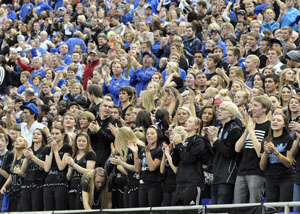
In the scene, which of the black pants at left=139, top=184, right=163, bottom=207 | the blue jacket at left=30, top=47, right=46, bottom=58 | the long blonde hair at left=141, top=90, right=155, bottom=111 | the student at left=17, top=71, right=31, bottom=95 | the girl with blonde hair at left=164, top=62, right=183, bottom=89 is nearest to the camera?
the black pants at left=139, top=184, right=163, bottom=207

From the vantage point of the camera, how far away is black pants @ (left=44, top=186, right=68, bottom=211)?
12.8 m

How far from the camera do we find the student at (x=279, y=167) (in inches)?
417

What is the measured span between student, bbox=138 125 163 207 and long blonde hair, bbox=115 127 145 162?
38 cm

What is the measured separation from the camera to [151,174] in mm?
11867

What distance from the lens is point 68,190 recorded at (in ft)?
42.2

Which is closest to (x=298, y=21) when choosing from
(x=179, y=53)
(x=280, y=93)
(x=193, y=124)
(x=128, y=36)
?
(x=179, y=53)

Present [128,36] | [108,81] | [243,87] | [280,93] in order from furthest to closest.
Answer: [128,36] < [108,81] < [243,87] < [280,93]

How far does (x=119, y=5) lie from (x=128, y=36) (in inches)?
138

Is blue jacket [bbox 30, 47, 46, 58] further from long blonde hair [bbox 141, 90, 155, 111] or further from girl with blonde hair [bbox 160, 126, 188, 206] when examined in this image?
girl with blonde hair [bbox 160, 126, 188, 206]

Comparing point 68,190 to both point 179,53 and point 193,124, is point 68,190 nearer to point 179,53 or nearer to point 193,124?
point 193,124

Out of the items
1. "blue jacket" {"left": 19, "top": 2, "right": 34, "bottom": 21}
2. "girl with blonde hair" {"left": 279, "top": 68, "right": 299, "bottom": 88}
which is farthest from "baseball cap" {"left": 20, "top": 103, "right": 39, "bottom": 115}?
"blue jacket" {"left": 19, "top": 2, "right": 34, "bottom": 21}

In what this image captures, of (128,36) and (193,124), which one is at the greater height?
(128,36)

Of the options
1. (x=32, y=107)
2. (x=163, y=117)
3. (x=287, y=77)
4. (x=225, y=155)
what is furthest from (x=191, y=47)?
(x=225, y=155)

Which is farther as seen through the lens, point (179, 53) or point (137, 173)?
point (179, 53)
